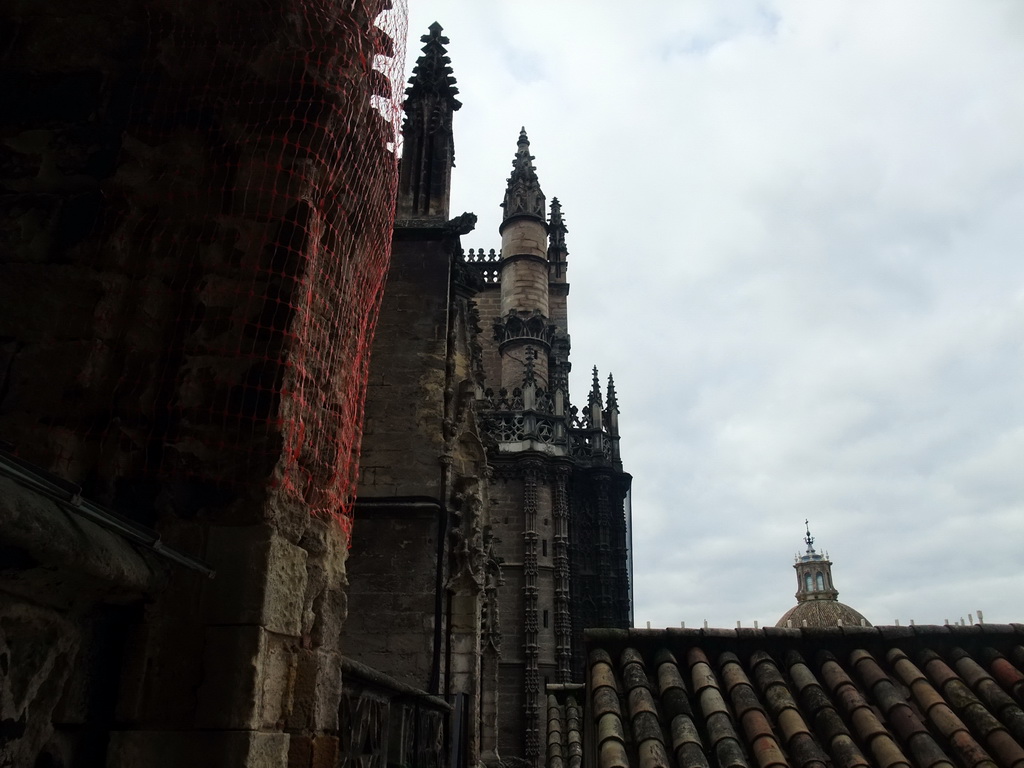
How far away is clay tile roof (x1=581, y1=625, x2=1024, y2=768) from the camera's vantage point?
394cm

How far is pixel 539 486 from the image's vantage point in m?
22.8

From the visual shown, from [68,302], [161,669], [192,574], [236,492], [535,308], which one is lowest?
[161,669]

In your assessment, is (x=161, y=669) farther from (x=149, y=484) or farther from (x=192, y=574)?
(x=149, y=484)

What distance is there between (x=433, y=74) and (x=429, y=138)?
1.05 meters

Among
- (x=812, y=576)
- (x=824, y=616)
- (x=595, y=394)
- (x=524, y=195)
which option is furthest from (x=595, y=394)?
(x=812, y=576)

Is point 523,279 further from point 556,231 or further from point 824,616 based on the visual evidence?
point 824,616

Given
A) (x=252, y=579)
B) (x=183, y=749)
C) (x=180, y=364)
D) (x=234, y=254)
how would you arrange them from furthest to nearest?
1. (x=234, y=254)
2. (x=180, y=364)
3. (x=252, y=579)
4. (x=183, y=749)

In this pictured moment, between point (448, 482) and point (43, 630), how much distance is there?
5.72 metres

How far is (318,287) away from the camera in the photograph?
3555 millimetres

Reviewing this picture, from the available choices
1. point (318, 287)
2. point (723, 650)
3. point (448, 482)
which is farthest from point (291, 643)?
point (448, 482)

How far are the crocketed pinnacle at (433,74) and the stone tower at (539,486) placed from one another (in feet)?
29.3

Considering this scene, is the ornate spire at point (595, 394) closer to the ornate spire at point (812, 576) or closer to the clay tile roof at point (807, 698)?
the clay tile roof at point (807, 698)

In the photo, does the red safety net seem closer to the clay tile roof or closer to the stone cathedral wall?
the stone cathedral wall

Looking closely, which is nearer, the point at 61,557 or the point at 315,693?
the point at 61,557
